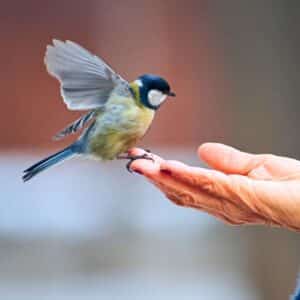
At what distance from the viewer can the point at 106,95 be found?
1.97 ft

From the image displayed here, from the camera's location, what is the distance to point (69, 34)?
1331mm

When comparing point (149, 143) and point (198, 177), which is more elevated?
point (198, 177)

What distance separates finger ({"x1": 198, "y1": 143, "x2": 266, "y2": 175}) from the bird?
0.16 metres

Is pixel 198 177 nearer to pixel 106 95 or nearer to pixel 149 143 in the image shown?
pixel 106 95

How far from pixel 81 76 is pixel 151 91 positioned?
0.24 feet

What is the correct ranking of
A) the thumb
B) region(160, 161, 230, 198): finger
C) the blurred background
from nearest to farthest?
region(160, 161, 230, 198): finger → the thumb → the blurred background

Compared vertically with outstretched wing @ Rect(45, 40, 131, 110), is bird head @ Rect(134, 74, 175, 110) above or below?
below

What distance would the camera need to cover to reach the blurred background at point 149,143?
1.33 metres

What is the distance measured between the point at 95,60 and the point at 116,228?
861 millimetres

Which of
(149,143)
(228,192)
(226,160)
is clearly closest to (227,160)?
(226,160)

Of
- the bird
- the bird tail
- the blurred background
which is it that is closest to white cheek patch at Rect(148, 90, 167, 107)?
Answer: the bird

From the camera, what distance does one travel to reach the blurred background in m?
1.33

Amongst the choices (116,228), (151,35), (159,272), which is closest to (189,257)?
(159,272)

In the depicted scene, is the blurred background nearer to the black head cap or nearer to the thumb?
the thumb
